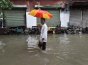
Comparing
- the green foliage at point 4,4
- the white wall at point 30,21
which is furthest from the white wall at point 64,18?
the green foliage at point 4,4

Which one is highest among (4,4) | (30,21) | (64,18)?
(4,4)

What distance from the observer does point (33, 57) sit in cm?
1465

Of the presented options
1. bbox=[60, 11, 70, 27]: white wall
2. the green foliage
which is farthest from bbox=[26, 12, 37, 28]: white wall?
the green foliage

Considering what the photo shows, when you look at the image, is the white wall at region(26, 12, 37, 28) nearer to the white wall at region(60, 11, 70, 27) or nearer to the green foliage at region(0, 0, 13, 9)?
the white wall at region(60, 11, 70, 27)

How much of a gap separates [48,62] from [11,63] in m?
1.49

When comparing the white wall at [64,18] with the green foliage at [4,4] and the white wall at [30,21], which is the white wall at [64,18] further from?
the green foliage at [4,4]

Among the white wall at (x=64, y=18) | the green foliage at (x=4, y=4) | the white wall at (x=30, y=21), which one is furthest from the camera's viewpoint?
the white wall at (x=64, y=18)

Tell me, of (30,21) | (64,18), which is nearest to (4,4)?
(30,21)

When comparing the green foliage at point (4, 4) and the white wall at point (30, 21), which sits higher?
the green foliage at point (4, 4)

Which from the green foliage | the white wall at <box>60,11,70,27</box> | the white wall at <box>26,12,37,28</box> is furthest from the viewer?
the white wall at <box>60,11,70,27</box>

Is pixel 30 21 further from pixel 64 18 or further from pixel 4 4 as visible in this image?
pixel 4 4

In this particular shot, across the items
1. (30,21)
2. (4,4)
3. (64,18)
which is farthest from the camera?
(64,18)

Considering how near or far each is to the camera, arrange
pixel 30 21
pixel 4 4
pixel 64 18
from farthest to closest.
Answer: pixel 64 18 → pixel 30 21 → pixel 4 4

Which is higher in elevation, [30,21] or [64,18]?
[64,18]
